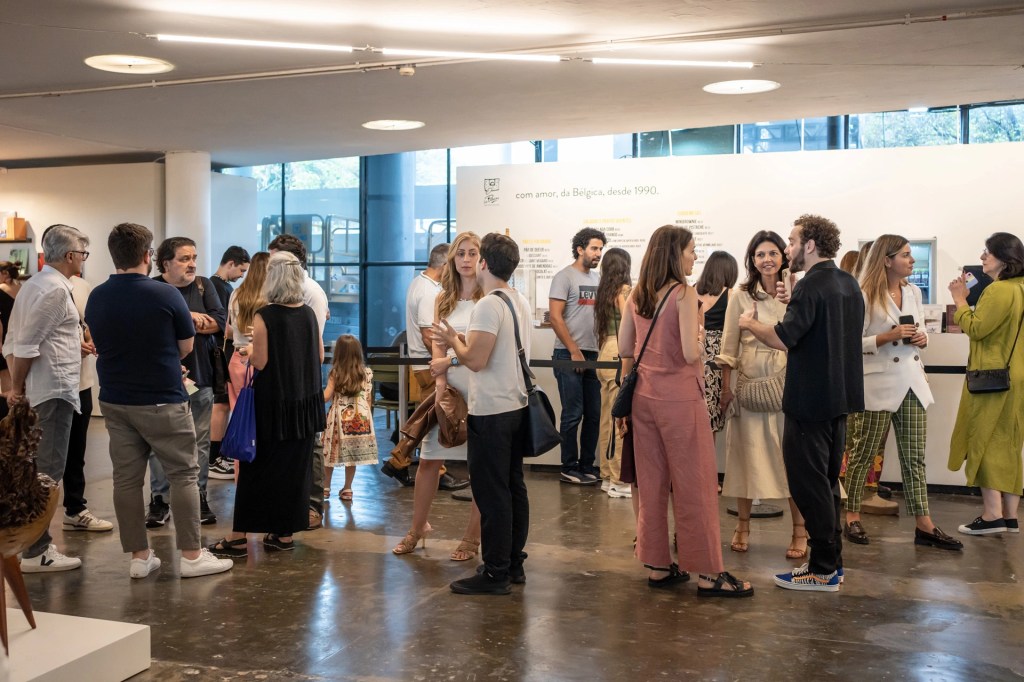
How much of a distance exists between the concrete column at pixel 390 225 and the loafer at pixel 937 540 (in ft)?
30.6

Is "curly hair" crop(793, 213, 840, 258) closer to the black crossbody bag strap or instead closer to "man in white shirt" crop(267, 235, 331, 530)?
the black crossbody bag strap

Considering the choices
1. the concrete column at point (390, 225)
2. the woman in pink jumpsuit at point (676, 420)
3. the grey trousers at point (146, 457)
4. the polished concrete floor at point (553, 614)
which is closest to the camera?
the polished concrete floor at point (553, 614)

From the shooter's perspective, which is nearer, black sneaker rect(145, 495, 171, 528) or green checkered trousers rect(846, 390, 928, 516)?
green checkered trousers rect(846, 390, 928, 516)

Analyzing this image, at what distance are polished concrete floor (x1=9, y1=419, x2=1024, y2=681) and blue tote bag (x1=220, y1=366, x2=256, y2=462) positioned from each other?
586 millimetres

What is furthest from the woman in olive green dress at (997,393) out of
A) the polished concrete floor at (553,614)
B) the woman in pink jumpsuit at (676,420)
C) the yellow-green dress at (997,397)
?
the woman in pink jumpsuit at (676,420)

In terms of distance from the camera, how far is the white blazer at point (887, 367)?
18.1 ft

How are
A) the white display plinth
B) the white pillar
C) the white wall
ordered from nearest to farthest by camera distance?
1. the white display plinth
2. the white pillar
3. the white wall

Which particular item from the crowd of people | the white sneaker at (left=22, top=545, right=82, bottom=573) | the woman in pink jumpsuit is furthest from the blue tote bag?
the woman in pink jumpsuit

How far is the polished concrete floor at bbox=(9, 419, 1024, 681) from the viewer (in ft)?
11.8

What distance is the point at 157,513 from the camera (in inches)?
230

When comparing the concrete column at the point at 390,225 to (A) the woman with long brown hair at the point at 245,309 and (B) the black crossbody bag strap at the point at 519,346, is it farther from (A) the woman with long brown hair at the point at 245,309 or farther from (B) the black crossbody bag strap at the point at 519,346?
(B) the black crossbody bag strap at the point at 519,346

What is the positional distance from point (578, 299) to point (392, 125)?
9.40ft

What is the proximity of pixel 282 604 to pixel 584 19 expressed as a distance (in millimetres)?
3606

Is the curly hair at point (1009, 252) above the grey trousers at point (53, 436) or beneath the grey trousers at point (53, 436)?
above
